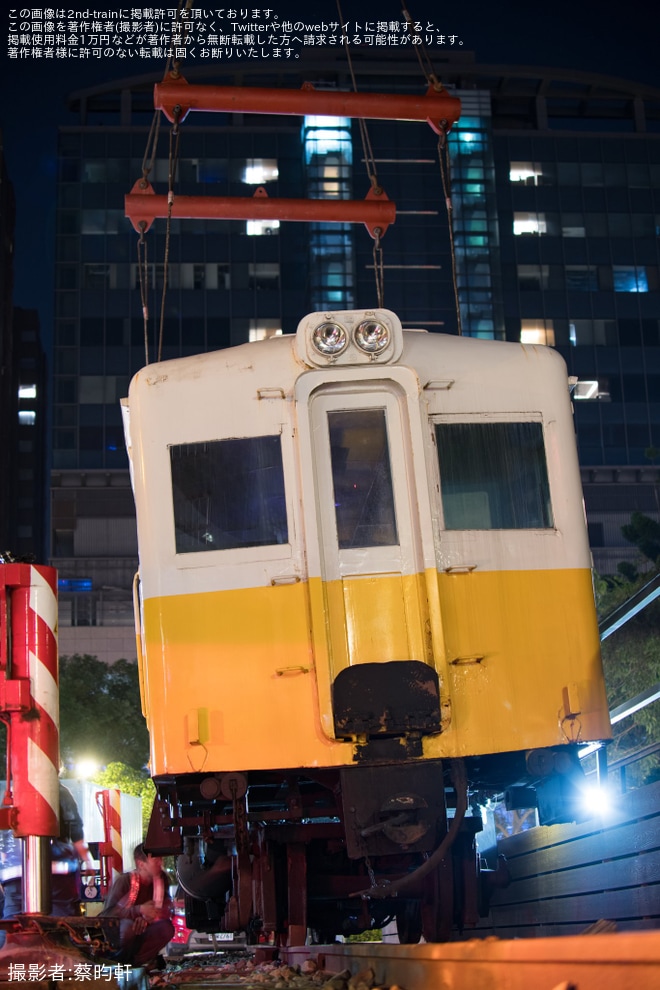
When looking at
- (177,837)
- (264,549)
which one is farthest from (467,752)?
(177,837)

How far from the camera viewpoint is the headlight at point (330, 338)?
6648 millimetres

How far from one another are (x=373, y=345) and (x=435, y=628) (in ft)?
5.35

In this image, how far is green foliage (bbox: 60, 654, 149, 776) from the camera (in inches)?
1512

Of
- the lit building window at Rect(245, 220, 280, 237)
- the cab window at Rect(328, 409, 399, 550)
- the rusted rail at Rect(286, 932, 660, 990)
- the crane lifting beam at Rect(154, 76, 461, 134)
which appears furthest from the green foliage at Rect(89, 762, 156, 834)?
the lit building window at Rect(245, 220, 280, 237)

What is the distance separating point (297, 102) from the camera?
30.9 feet

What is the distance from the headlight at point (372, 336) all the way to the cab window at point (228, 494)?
723 mm

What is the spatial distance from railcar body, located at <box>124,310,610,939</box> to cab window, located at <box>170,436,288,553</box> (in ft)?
0.04

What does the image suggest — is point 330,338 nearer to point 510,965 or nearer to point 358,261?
point 510,965

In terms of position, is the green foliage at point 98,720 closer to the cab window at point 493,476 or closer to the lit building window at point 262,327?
the lit building window at point 262,327

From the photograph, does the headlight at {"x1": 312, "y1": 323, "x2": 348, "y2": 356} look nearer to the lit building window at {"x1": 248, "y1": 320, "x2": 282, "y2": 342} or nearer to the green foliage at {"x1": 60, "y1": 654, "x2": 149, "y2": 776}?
the green foliage at {"x1": 60, "y1": 654, "x2": 149, "y2": 776}

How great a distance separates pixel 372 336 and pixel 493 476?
41.4 inches

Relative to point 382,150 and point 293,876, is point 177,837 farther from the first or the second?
point 382,150

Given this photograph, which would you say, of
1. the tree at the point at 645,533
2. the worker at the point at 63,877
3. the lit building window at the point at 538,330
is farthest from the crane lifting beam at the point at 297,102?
the lit building window at the point at 538,330

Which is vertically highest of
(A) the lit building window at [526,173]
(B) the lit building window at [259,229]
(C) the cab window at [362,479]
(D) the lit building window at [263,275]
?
(A) the lit building window at [526,173]
